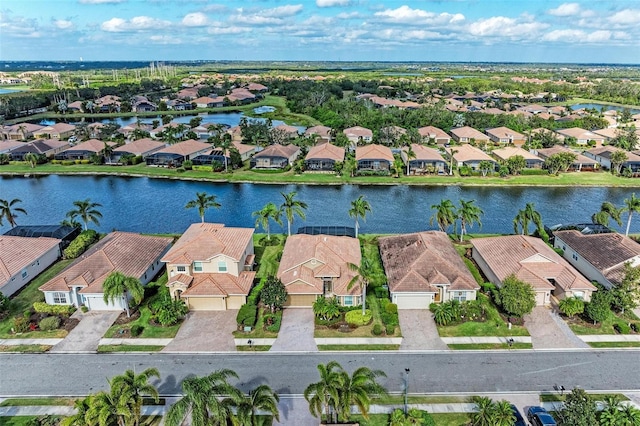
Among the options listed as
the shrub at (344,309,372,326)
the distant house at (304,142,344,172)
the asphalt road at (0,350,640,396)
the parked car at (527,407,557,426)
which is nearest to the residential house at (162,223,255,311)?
the asphalt road at (0,350,640,396)

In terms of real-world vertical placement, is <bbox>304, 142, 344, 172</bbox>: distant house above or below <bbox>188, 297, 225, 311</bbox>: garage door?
above

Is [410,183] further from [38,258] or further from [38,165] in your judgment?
[38,165]

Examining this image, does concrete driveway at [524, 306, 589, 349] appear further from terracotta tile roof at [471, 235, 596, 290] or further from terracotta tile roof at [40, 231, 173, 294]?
terracotta tile roof at [40, 231, 173, 294]

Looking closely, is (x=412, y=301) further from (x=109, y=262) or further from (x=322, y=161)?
(x=322, y=161)

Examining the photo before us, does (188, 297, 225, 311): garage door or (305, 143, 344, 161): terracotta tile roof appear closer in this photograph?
(188, 297, 225, 311): garage door

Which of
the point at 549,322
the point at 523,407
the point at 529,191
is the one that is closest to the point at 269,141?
the point at 529,191

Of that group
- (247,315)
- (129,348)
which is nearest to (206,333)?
(247,315)
